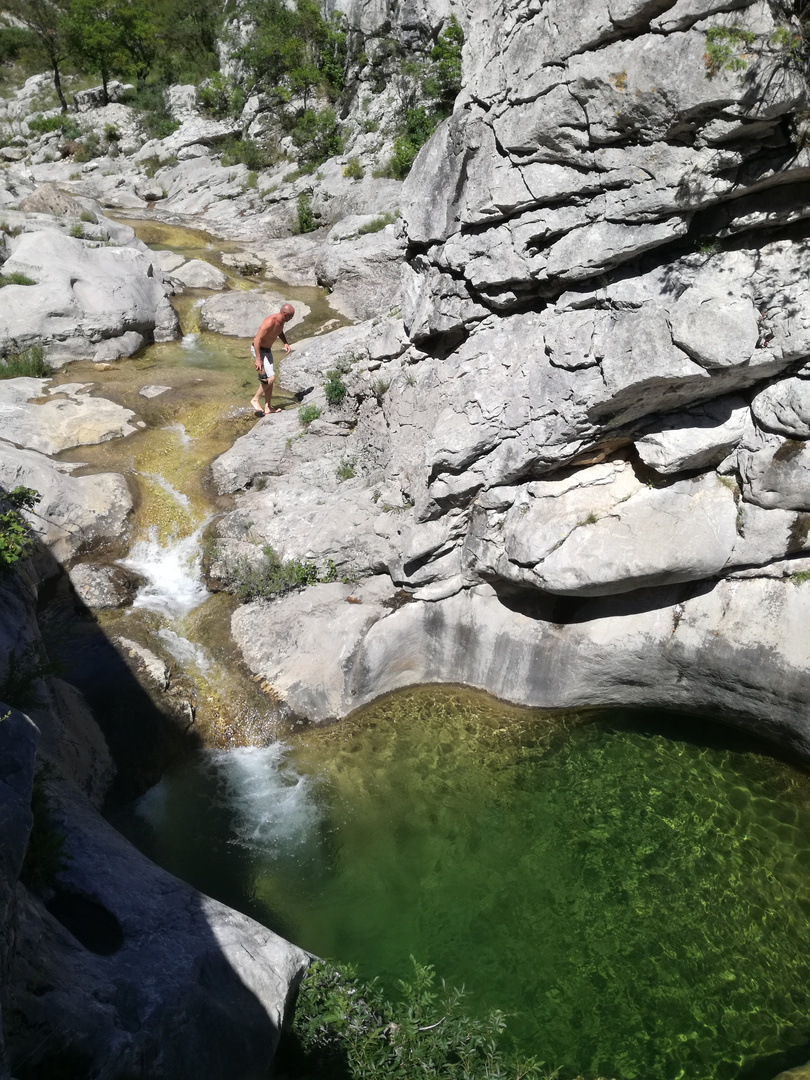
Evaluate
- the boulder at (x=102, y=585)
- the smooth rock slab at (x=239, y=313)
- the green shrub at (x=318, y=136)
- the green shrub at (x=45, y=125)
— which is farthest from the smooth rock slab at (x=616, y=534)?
the green shrub at (x=45, y=125)

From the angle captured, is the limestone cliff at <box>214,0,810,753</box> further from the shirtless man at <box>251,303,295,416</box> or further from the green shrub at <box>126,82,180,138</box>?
the green shrub at <box>126,82,180,138</box>

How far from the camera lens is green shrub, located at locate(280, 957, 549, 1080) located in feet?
13.6

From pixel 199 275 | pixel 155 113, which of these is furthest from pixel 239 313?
pixel 155 113

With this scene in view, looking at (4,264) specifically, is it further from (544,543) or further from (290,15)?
(290,15)

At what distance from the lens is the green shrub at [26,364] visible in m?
11.9

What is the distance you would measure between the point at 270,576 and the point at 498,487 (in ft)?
10.4

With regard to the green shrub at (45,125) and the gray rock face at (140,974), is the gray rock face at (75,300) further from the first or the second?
the green shrub at (45,125)

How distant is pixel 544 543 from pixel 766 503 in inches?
91.4

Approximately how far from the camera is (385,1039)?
4.35 m

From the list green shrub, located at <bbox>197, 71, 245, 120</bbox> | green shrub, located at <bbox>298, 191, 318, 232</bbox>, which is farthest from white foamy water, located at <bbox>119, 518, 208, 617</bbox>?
green shrub, located at <bbox>197, 71, 245, 120</bbox>

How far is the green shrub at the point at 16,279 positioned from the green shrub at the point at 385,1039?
13240mm

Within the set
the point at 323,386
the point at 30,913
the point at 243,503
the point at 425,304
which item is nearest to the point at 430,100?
the point at 323,386

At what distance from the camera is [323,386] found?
446 inches

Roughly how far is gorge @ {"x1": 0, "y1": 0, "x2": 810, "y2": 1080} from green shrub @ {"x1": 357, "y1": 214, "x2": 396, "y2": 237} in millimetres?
6540
